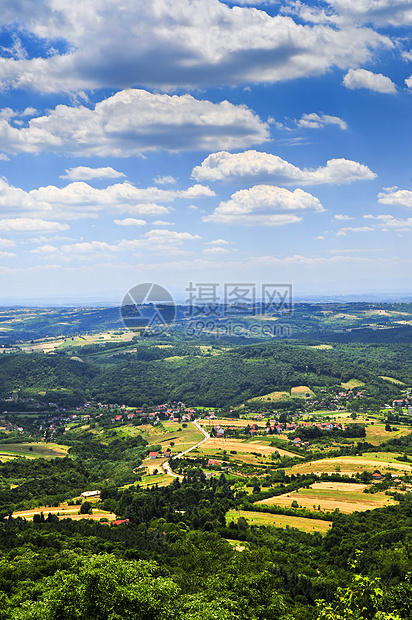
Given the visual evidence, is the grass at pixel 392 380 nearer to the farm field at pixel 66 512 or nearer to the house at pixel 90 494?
the house at pixel 90 494

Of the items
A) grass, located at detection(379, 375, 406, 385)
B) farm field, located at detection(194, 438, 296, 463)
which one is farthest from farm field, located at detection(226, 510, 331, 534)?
grass, located at detection(379, 375, 406, 385)

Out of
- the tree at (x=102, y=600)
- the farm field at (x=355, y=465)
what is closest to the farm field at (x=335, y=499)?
the farm field at (x=355, y=465)

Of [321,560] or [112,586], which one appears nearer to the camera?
[112,586]

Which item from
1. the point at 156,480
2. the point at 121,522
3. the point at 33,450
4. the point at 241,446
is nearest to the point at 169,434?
the point at 241,446

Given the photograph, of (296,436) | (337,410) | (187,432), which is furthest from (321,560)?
(337,410)

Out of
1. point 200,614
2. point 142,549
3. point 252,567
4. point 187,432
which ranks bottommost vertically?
point 187,432

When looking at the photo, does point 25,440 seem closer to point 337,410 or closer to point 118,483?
point 118,483

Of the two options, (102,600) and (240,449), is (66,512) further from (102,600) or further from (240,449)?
(240,449)
